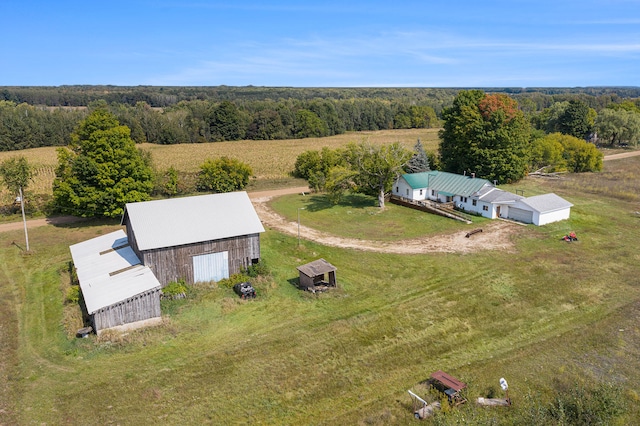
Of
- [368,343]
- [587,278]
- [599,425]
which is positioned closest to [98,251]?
[368,343]

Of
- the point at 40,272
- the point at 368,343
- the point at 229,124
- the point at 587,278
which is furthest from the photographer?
the point at 229,124

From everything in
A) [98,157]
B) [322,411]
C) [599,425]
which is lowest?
[322,411]

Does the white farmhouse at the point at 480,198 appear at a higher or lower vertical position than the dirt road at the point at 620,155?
lower

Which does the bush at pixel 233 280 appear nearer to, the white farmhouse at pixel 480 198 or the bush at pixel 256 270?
the bush at pixel 256 270

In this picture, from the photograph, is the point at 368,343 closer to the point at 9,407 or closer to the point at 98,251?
the point at 9,407

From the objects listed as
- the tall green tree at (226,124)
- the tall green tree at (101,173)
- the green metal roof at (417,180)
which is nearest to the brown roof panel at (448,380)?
the tall green tree at (101,173)

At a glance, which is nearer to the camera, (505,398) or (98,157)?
(505,398)

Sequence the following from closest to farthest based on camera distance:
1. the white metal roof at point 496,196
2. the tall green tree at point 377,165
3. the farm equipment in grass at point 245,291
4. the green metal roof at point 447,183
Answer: the farm equipment in grass at point 245,291 → the white metal roof at point 496,196 → the green metal roof at point 447,183 → the tall green tree at point 377,165

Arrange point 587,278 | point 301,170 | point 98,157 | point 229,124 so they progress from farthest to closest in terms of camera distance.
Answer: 1. point 229,124
2. point 301,170
3. point 98,157
4. point 587,278
